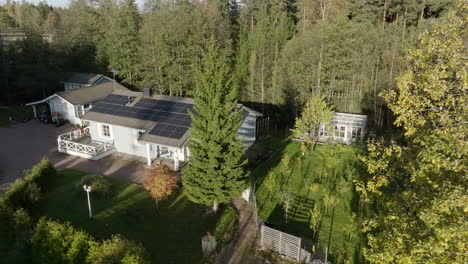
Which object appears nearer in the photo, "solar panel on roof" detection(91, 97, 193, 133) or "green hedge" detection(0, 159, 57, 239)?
"green hedge" detection(0, 159, 57, 239)

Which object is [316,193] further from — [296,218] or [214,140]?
[214,140]

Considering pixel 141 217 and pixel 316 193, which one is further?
pixel 316 193

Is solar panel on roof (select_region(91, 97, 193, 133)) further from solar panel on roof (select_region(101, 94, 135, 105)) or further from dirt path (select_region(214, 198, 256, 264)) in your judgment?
dirt path (select_region(214, 198, 256, 264))

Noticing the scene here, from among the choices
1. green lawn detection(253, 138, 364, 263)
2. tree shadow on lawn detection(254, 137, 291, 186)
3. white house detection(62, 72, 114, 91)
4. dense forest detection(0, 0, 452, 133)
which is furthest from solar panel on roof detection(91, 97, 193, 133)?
white house detection(62, 72, 114, 91)

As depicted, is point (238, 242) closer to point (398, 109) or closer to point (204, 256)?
point (204, 256)

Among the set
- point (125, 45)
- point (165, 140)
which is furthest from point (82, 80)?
point (165, 140)

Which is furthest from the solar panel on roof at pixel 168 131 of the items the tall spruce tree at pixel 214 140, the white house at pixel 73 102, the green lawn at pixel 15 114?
the green lawn at pixel 15 114
